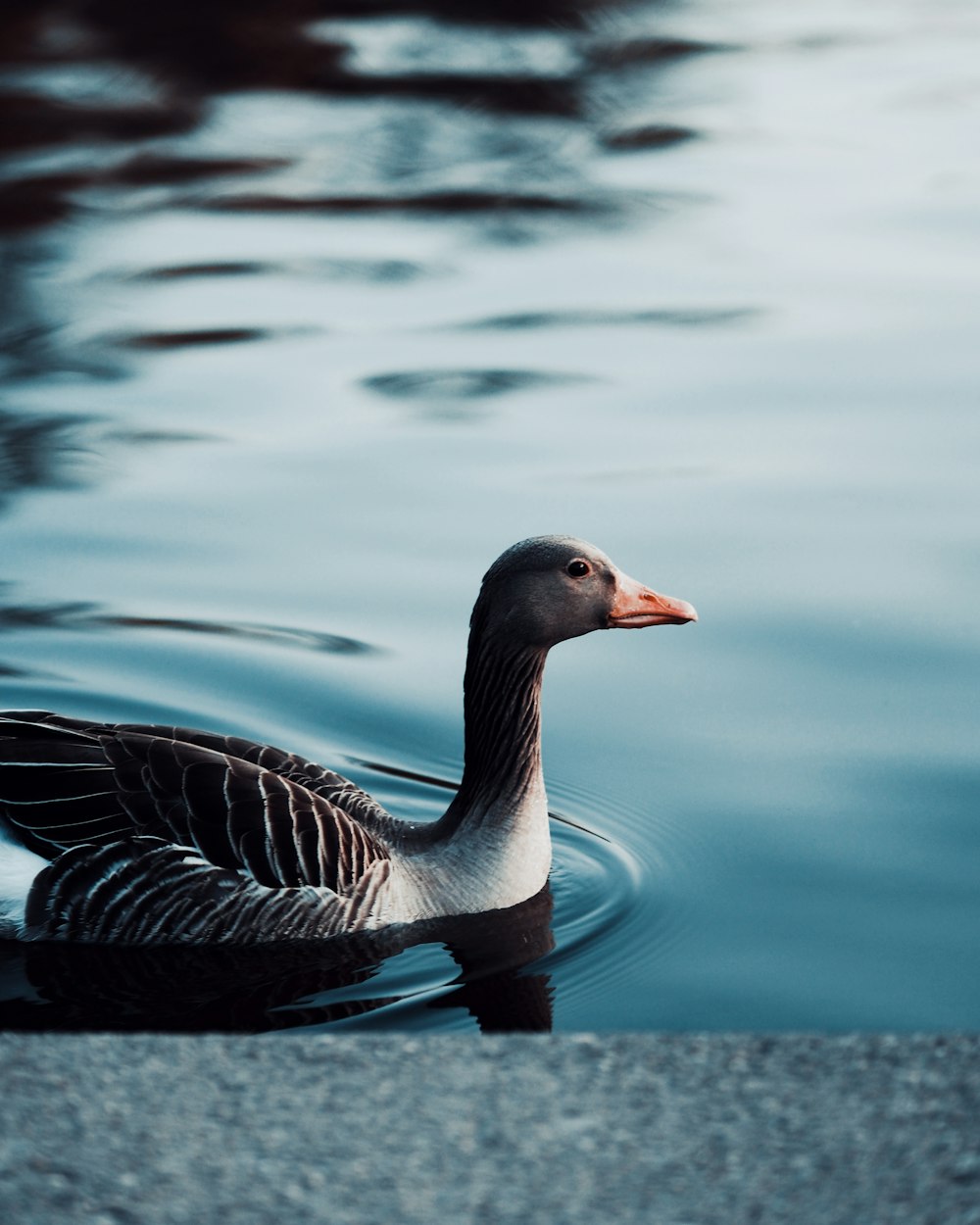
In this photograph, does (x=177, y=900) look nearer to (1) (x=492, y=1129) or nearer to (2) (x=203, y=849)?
(2) (x=203, y=849)

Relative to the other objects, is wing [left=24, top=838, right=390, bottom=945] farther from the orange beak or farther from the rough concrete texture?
the rough concrete texture

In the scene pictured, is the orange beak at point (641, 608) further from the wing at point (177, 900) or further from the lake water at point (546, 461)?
the wing at point (177, 900)

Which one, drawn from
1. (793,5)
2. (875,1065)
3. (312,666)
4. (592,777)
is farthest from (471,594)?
(793,5)

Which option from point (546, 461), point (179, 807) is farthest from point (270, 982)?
point (546, 461)

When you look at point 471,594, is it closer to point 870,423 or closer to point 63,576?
point 63,576

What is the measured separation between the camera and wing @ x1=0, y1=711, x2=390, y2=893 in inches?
239

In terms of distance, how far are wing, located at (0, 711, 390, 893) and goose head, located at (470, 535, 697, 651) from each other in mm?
840

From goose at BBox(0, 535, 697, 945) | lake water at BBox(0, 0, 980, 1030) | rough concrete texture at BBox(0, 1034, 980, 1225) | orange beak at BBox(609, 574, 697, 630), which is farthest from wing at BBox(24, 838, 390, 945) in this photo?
rough concrete texture at BBox(0, 1034, 980, 1225)

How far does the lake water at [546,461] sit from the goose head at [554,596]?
0.76 m

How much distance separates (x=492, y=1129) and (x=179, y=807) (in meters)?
2.60

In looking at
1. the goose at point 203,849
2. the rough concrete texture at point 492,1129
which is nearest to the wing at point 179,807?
the goose at point 203,849

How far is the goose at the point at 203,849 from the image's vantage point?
20.0 feet

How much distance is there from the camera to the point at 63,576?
873cm

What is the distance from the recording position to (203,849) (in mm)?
6102
